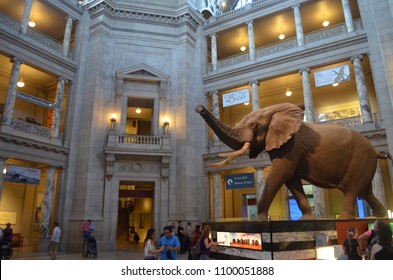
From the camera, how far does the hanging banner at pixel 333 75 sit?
15578 mm

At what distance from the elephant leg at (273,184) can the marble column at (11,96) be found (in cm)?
1304

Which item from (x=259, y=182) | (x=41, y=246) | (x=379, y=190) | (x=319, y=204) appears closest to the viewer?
(x=379, y=190)

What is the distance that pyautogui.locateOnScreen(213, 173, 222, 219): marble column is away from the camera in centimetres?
→ 1745

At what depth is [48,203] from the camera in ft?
49.4

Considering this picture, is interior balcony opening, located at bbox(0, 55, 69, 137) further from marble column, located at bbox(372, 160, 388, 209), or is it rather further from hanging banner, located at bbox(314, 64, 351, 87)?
marble column, located at bbox(372, 160, 388, 209)

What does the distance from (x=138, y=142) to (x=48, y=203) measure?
5310mm

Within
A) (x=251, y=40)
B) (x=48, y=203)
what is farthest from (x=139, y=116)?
(x=251, y=40)

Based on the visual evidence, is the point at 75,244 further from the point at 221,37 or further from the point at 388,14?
the point at 388,14

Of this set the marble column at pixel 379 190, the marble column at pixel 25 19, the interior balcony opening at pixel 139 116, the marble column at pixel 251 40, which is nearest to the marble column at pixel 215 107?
the marble column at pixel 251 40

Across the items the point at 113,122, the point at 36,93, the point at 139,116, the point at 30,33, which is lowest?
the point at 113,122

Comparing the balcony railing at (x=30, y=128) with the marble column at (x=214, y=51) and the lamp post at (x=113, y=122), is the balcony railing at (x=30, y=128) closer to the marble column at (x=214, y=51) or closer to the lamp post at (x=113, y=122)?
the lamp post at (x=113, y=122)

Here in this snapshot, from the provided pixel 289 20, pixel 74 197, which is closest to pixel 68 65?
pixel 74 197

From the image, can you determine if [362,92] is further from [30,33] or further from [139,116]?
[30,33]

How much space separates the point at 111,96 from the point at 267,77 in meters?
8.92
